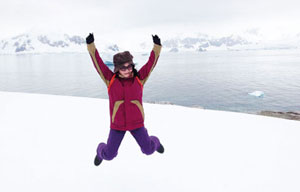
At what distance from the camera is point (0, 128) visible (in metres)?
3.83

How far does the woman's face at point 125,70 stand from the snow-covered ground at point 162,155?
119 centimetres

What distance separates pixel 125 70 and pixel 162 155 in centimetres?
141

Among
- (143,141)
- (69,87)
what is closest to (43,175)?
(143,141)

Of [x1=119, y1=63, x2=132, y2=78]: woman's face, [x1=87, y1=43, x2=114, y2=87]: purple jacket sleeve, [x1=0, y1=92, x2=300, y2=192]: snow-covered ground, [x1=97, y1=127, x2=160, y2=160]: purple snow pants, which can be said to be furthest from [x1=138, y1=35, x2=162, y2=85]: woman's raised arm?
[x1=0, y1=92, x2=300, y2=192]: snow-covered ground

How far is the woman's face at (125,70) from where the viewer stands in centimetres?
205

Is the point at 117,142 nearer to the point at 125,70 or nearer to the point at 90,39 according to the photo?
the point at 125,70

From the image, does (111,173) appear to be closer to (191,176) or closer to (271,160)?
(191,176)

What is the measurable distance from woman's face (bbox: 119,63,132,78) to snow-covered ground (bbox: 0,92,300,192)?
1.19 meters

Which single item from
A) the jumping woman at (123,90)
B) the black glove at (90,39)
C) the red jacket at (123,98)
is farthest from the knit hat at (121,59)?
the black glove at (90,39)

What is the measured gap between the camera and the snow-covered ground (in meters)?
2.26

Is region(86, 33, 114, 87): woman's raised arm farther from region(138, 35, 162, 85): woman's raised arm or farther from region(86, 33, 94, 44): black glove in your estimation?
region(138, 35, 162, 85): woman's raised arm

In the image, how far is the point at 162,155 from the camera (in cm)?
286

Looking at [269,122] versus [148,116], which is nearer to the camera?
[269,122]

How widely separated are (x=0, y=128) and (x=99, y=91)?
76.1 ft
